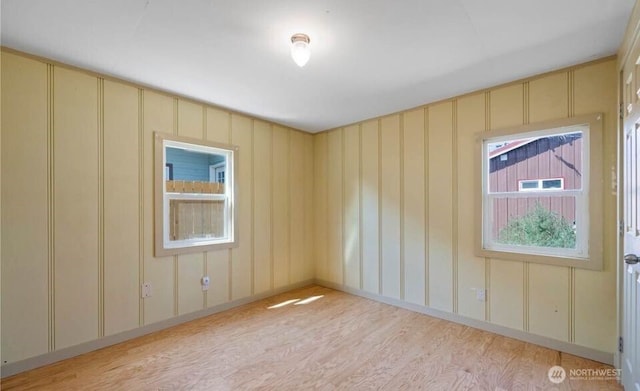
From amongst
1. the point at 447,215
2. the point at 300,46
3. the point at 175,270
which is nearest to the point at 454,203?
the point at 447,215

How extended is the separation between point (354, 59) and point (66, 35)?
6.64ft

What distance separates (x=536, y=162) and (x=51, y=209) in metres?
4.17

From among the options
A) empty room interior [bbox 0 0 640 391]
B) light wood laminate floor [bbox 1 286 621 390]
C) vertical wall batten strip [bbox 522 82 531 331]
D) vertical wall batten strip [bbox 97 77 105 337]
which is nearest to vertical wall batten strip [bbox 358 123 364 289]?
empty room interior [bbox 0 0 640 391]

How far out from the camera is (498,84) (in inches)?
108

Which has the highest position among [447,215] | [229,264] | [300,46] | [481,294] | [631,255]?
[300,46]

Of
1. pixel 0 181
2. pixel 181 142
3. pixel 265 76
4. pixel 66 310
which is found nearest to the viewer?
pixel 0 181

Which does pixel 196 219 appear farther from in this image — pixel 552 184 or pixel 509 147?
pixel 552 184

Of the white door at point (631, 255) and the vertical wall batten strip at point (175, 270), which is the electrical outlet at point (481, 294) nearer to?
the white door at point (631, 255)

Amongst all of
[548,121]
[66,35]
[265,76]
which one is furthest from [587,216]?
[66,35]

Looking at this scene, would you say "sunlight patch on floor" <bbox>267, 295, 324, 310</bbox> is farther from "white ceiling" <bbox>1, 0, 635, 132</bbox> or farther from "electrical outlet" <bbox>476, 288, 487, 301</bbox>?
"white ceiling" <bbox>1, 0, 635, 132</bbox>

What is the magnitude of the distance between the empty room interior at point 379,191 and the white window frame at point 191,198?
0.02 metres

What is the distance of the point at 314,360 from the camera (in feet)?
7.73

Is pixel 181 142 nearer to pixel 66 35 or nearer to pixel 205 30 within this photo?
pixel 66 35

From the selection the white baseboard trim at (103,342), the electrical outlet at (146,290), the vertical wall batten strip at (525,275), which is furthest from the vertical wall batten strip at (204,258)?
the vertical wall batten strip at (525,275)
